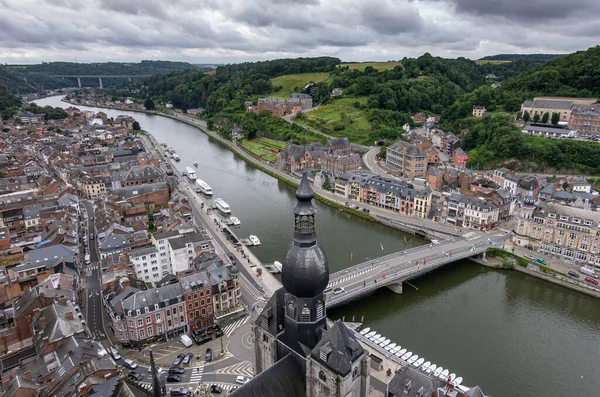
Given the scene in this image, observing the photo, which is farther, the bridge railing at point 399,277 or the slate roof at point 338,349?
the bridge railing at point 399,277

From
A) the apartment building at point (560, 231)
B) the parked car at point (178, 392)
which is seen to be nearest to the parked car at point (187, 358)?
the parked car at point (178, 392)

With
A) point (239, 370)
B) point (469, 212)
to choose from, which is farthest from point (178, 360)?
point (469, 212)

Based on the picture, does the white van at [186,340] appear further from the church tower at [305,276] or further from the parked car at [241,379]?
the church tower at [305,276]

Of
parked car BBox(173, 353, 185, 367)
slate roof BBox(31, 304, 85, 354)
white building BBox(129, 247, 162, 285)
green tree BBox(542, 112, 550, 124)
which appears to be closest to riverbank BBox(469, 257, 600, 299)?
parked car BBox(173, 353, 185, 367)

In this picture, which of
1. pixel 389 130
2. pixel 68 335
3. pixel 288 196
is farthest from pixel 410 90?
pixel 68 335

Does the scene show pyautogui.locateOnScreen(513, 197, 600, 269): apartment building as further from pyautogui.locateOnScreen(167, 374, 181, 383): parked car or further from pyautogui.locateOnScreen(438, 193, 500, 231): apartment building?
pyautogui.locateOnScreen(167, 374, 181, 383): parked car

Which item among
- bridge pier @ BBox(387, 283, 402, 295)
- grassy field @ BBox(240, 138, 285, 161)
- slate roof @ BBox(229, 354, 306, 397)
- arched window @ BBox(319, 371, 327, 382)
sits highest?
arched window @ BBox(319, 371, 327, 382)

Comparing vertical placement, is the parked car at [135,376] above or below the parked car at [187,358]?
above
